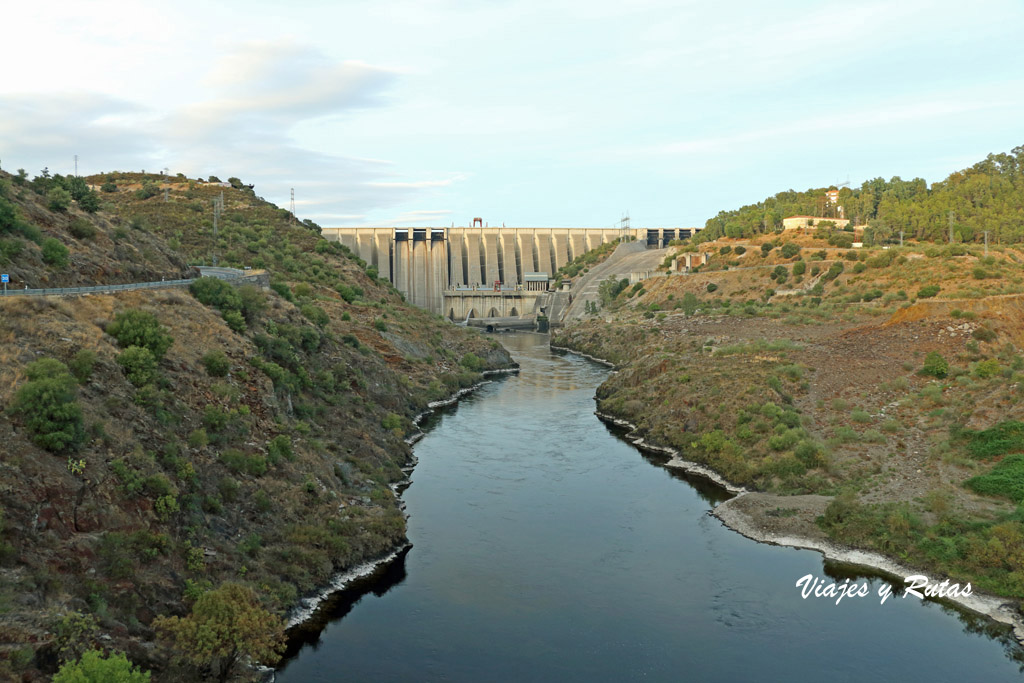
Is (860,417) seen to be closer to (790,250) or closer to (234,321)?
(234,321)

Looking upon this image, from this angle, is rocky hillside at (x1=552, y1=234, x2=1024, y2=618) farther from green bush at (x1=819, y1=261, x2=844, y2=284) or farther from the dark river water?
the dark river water

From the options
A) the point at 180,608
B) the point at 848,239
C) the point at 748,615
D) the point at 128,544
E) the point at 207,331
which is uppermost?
the point at 848,239

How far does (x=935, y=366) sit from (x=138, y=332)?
5159 centimetres

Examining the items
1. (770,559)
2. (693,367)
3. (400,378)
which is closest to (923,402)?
(693,367)

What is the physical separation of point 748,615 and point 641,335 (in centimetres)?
6845

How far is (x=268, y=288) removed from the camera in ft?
202

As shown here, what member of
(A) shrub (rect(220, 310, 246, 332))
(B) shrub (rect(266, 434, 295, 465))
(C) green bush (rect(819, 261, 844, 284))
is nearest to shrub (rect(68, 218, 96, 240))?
(A) shrub (rect(220, 310, 246, 332))

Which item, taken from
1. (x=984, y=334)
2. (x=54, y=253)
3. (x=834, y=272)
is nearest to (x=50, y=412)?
(x=54, y=253)

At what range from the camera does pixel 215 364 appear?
38188 mm

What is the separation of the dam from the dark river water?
357 ft

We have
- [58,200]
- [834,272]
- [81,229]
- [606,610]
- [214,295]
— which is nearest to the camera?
[606,610]

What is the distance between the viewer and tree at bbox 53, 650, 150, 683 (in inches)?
740

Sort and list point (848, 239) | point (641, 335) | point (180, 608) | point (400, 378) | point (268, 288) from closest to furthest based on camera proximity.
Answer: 1. point (180, 608)
2. point (268, 288)
3. point (400, 378)
4. point (641, 335)
5. point (848, 239)

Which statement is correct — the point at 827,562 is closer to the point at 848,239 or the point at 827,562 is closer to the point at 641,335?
the point at 641,335
